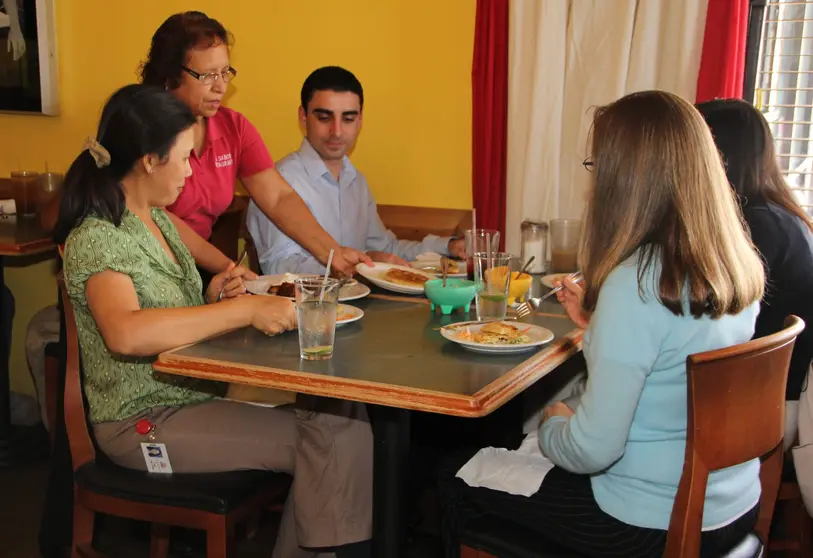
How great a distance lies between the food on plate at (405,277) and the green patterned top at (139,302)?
0.58m

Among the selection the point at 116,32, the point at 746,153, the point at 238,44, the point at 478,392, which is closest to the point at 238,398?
the point at 478,392

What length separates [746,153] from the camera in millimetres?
2041

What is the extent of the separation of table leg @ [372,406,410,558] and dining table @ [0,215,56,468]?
1.80m

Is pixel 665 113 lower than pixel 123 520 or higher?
higher

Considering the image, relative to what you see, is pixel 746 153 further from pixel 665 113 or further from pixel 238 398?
pixel 238 398

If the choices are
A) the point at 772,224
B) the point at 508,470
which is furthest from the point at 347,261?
the point at 772,224

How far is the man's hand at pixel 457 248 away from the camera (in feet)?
9.29

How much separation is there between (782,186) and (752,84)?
3.68 ft

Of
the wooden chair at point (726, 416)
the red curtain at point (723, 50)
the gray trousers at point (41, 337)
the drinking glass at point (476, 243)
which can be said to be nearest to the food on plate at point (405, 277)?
the drinking glass at point (476, 243)

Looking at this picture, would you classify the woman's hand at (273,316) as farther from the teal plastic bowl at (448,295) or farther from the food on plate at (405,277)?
the food on plate at (405,277)

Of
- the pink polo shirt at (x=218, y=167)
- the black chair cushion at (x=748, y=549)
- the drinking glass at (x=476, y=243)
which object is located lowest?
the black chair cushion at (x=748, y=549)

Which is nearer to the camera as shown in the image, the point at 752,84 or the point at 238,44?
the point at 752,84

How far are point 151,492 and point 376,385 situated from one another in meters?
0.62

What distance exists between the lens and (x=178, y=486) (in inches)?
70.2
